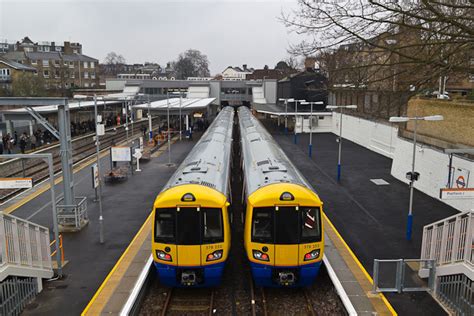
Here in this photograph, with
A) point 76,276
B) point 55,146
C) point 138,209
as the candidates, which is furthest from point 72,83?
A: point 76,276

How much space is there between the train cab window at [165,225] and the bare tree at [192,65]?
129844 mm

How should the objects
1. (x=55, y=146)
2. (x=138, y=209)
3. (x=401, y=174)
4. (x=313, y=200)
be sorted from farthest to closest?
1. (x=55, y=146)
2. (x=401, y=174)
3. (x=138, y=209)
4. (x=313, y=200)

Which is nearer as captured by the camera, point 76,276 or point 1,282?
point 1,282

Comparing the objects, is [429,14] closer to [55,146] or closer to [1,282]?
[1,282]

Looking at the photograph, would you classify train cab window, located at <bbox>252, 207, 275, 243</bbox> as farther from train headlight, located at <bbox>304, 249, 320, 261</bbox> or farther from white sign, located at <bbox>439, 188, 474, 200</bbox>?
white sign, located at <bbox>439, 188, 474, 200</bbox>

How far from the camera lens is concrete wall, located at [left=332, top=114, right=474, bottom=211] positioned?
16.8m

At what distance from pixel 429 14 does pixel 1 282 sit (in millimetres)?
12343

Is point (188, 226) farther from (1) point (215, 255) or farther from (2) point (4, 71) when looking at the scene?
(2) point (4, 71)

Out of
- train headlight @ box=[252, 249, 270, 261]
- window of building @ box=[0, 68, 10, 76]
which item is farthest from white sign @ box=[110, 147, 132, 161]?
window of building @ box=[0, 68, 10, 76]

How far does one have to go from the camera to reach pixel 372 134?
32.5 metres

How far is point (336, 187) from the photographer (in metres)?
20.7

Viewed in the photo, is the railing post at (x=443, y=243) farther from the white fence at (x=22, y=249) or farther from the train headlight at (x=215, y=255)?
the white fence at (x=22, y=249)

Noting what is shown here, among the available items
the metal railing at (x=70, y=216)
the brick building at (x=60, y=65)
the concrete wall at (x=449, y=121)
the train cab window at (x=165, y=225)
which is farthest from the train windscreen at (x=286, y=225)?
the brick building at (x=60, y=65)

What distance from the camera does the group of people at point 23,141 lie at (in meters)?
26.4
